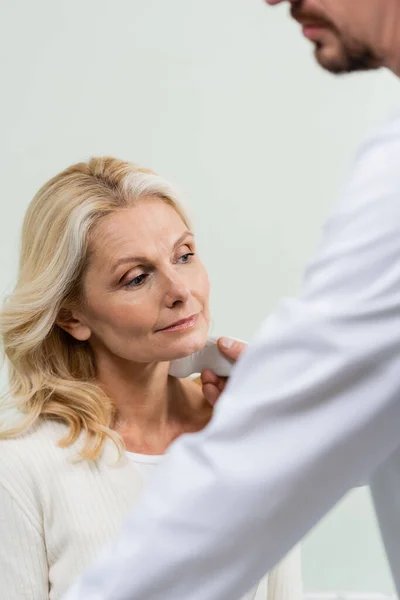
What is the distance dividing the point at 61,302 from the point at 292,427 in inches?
42.6

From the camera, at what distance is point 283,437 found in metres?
0.80

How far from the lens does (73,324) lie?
1.86 meters

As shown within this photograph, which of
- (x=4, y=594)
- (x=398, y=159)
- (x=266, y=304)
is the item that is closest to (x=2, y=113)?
(x=266, y=304)

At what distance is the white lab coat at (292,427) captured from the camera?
2.58 ft

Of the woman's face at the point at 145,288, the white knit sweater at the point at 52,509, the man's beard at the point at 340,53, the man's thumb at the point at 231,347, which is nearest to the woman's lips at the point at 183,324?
the woman's face at the point at 145,288

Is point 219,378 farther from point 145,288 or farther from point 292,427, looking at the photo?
point 292,427

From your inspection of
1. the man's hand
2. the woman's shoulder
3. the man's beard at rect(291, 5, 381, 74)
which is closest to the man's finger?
the man's hand

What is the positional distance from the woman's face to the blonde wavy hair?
0.03 m

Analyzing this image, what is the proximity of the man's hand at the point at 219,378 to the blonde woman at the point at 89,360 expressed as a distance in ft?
0.24

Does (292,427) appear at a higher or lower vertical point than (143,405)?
higher

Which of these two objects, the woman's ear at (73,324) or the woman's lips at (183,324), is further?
the woman's ear at (73,324)

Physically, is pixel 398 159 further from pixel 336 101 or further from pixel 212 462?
pixel 336 101

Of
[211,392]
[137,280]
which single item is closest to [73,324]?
[137,280]

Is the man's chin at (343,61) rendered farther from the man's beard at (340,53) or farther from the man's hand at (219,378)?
the man's hand at (219,378)
